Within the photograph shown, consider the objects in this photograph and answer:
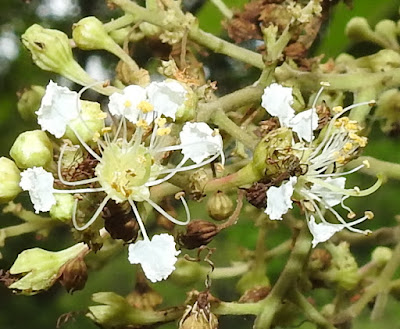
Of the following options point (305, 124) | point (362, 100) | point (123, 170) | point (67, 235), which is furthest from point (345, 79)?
point (67, 235)

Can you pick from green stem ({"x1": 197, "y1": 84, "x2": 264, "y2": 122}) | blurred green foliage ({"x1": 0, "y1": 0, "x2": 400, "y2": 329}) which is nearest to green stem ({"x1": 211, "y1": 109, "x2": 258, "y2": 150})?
green stem ({"x1": 197, "y1": 84, "x2": 264, "y2": 122})

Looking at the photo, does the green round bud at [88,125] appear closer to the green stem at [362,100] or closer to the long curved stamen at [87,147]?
the long curved stamen at [87,147]

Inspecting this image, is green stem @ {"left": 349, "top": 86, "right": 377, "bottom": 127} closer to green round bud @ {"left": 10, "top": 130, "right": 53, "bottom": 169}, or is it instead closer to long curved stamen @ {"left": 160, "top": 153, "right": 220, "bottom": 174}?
long curved stamen @ {"left": 160, "top": 153, "right": 220, "bottom": 174}

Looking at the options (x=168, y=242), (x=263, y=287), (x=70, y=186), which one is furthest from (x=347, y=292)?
(x=70, y=186)

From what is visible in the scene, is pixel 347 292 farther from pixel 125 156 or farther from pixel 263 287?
pixel 125 156

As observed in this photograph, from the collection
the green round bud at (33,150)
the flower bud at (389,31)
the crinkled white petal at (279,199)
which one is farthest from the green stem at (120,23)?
the flower bud at (389,31)
